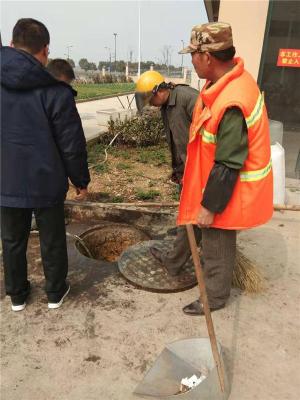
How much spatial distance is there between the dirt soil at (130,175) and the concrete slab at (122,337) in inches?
81.3

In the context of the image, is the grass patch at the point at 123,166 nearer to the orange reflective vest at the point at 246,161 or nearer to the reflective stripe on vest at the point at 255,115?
the orange reflective vest at the point at 246,161

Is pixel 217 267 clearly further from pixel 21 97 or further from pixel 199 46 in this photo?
pixel 21 97

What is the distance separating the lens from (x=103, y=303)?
9.41ft

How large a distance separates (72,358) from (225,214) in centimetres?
136

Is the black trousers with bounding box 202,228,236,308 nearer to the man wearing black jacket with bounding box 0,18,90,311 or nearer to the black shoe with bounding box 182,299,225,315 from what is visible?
the black shoe with bounding box 182,299,225,315

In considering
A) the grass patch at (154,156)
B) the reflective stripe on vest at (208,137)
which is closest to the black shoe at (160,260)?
the reflective stripe on vest at (208,137)

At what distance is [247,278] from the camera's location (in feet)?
10.1

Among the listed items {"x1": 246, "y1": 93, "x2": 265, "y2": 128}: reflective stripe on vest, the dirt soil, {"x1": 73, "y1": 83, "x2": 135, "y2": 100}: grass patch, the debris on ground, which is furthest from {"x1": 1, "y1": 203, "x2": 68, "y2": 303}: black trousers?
{"x1": 73, "y1": 83, "x2": 135, "y2": 100}: grass patch

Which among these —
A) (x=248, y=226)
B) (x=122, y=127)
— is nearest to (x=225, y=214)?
(x=248, y=226)

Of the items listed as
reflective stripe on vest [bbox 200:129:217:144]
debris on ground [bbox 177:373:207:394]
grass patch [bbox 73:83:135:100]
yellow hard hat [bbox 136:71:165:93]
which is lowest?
grass patch [bbox 73:83:135:100]

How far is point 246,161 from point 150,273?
1.44 metres

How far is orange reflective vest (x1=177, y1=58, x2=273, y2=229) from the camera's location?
2189 millimetres

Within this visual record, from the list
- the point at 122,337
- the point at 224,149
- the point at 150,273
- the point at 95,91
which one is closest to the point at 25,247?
the point at 122,337

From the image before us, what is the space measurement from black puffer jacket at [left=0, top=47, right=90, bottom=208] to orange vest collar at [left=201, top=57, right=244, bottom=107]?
0.85 metres
